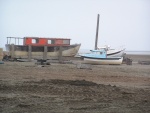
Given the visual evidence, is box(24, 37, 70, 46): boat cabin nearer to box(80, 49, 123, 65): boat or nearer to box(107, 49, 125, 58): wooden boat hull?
box(80, 49, 123, 65): boat

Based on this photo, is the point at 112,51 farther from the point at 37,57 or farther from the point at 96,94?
the point at 96,94

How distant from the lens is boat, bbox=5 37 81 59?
108ft

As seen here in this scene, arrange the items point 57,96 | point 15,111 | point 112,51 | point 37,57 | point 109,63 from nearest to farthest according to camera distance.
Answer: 1. point 15,111
2. point 57,96
3. point 109,63
4. point 37,57
5. point 112,51

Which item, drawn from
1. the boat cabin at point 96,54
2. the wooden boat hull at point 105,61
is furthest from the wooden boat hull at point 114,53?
the wooden boat hull at point 105,61

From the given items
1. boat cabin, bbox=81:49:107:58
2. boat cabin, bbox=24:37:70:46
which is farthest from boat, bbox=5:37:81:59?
boat cabin, bbox=81:49:107:58

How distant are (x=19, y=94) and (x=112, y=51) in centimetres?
2994

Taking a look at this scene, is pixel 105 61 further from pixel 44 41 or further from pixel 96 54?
pixel 44 41

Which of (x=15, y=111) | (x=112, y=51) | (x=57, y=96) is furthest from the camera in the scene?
(x=112, y=51)

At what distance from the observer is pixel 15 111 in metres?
7.12


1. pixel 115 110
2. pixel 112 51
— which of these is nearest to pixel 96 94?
pixel 115 110

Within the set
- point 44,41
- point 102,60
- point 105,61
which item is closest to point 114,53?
point 105,61

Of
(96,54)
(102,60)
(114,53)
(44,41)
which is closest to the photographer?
(102,60)

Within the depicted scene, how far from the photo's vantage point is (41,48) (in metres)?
33.8

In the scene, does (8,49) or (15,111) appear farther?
(8,49)
